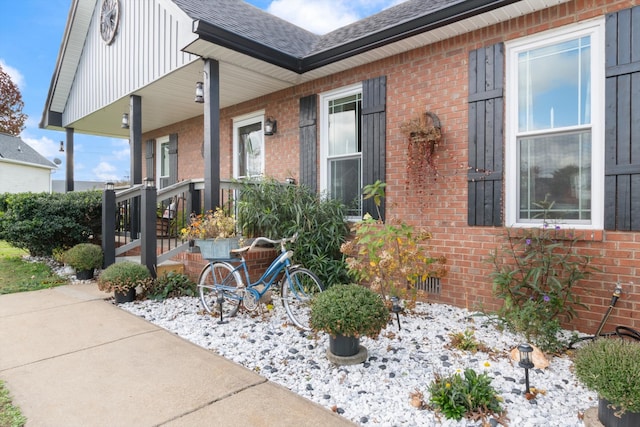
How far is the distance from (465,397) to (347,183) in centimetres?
362

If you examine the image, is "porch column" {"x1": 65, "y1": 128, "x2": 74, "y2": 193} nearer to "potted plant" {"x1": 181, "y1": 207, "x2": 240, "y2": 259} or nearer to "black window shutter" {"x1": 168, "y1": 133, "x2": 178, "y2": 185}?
"black window shutter" {"x1": 168, "y1": 133, "x2": 178, "y2": 185}

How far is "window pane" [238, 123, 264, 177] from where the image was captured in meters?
6.84

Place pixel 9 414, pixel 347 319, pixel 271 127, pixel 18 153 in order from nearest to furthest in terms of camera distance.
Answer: pixel 9 414 < pixel 347 319 < pixel 271 127 < pixel 18 153

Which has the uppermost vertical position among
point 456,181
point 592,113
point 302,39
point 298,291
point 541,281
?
point 302,39

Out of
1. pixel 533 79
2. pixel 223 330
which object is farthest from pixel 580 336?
pixel 223 330

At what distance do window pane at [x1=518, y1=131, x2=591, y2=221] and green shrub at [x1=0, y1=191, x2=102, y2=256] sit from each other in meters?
6.58

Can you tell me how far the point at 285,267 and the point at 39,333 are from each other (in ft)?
7.64

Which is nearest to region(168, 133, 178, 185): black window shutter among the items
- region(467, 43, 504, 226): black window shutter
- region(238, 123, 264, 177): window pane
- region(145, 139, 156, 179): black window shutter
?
region(145, 139, 156, 179): black window shutter

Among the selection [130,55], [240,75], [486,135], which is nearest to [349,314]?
[486,135]

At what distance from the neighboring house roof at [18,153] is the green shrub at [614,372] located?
2329 centimetres

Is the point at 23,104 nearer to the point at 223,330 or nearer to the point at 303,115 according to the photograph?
the point at 303,115

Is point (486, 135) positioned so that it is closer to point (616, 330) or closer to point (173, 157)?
point (616, 330)

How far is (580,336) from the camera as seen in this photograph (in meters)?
3.39

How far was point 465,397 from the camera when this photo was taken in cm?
212
